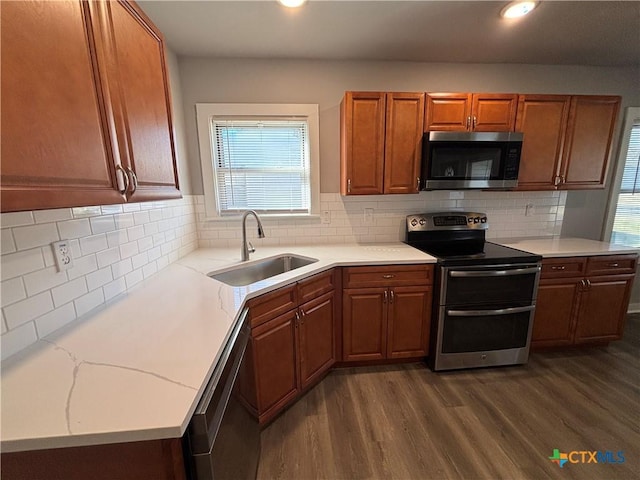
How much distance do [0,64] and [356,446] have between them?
203cm

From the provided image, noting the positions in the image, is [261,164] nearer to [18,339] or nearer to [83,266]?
[83,266]

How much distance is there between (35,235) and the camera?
36.5 inches

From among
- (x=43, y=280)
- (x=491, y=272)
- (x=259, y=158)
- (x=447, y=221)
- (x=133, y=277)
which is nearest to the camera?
(x=43, y=280)

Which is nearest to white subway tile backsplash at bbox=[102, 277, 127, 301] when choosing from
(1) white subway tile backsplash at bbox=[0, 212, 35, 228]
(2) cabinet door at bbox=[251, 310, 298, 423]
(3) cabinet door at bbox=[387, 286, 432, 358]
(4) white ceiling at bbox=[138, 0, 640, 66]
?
(1) white subway tile backsplash at bbox=[0, 212, 35, 228]

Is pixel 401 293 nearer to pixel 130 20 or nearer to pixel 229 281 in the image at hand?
pixel 229 281

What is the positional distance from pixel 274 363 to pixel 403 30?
238 centimetres

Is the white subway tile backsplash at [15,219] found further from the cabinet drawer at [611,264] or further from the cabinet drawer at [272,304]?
the cabinet drawer at [611,264]

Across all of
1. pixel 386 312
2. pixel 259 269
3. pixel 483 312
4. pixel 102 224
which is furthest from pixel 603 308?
pixel 102 224

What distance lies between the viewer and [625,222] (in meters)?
2.71

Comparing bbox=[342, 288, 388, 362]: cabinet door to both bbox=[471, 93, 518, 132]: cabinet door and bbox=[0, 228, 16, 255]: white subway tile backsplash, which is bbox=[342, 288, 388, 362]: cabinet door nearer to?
bbox=[471, 93, 518, 132]: cabinet door

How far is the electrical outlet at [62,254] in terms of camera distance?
3.28ft

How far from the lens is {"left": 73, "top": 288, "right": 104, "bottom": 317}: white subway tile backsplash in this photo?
1092 millimetres

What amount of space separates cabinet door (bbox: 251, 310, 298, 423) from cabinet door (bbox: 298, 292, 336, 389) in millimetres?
74

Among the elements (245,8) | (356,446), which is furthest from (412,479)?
(245,8)
